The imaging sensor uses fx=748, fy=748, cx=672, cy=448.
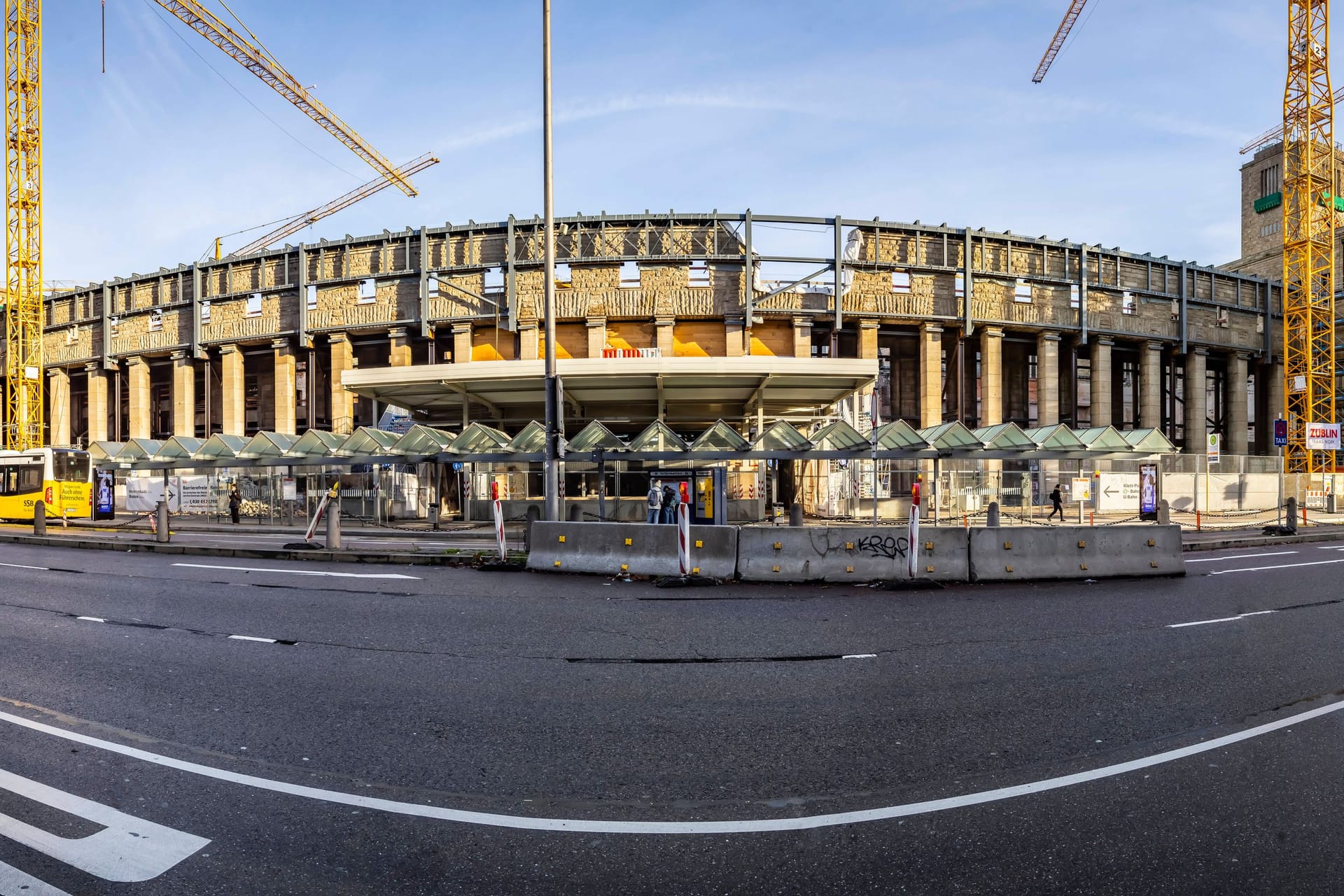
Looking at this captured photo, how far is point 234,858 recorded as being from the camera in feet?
11.0

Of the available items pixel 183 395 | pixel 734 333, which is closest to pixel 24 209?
pixel 183 395

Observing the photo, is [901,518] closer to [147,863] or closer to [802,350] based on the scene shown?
[802,350]

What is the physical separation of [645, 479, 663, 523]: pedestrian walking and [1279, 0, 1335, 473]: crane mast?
4489 cm

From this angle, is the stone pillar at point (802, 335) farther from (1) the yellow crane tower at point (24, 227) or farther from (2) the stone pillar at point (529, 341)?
(1) the yellow crane tower at point (24, 227)

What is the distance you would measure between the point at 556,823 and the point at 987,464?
29572 mm

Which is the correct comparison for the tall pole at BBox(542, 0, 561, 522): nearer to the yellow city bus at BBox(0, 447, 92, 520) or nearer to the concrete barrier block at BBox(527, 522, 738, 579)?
the concrete barrier block at BBox(527, 522, 738, 579)

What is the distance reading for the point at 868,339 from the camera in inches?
1651

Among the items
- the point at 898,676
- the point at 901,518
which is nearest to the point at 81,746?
the point at 898,676

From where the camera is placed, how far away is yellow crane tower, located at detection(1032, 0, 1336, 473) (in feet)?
154

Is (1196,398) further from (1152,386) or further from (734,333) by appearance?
(734,333)

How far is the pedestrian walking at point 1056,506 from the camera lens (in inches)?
1064

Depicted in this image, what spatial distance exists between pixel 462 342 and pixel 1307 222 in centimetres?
5385

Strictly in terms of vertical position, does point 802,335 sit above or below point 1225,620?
above

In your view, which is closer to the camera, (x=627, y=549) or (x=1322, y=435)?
(x=627, y=549)
